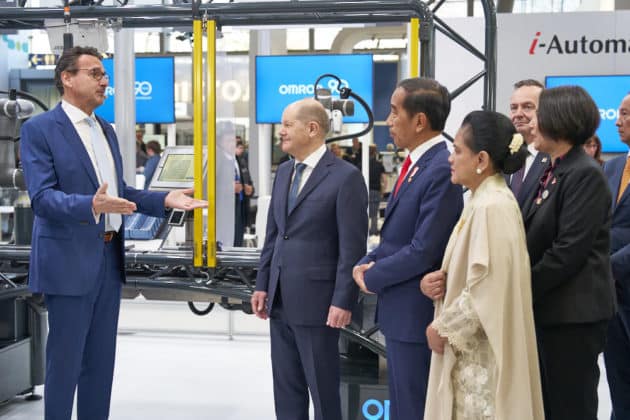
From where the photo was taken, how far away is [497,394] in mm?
2143

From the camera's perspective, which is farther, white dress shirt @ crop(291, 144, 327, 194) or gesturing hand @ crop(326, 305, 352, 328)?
white dress shirt @ crop(291, 144, 327, 194)

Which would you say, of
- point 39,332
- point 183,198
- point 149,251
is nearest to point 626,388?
point 183,198

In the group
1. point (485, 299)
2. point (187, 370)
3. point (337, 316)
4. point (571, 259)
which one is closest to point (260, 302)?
point (337, 316)

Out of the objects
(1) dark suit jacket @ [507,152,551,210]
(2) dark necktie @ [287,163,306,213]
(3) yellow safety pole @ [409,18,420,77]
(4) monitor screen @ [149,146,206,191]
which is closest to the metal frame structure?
(3) yellow safety pole @ [409,18,420,77]

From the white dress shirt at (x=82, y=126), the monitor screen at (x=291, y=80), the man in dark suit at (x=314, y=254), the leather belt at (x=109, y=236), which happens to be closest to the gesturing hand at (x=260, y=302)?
the man in dark suit at (x=314, y=254)

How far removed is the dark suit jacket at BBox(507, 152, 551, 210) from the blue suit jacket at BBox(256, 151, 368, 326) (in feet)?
2.16

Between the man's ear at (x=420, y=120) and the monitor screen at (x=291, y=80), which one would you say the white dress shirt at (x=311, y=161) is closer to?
the man's ear at (x=420, y=120)

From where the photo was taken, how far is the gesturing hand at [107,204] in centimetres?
298

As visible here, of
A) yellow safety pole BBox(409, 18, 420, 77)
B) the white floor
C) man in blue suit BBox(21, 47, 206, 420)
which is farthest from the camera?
the white floor

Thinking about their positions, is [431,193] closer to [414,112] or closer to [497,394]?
[414,112]

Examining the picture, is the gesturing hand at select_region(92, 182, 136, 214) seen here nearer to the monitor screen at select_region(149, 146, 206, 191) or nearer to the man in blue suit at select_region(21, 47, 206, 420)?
the man in blue suit at select_region(21, 47, 206, 420)

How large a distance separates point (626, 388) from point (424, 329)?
3.67ft

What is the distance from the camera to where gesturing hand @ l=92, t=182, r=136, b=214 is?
9.78 feet

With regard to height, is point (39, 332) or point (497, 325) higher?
point (497, 325)
